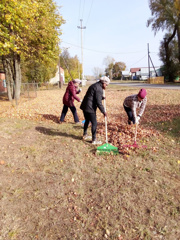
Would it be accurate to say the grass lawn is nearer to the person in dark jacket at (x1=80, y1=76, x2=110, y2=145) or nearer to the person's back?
the person in dark jacket at (x1=80, y1=76, x2=110, y2=145)

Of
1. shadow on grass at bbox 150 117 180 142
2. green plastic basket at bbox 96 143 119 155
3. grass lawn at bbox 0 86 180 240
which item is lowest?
grass lawn at bbox 0 86 180 240

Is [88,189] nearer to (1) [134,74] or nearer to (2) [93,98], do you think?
(2) [93,98]

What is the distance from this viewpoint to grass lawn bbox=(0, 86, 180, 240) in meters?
2.58

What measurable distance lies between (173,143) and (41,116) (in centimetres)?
592

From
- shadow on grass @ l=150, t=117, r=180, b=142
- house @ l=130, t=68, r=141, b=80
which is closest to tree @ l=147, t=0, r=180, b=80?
shadow on grass @ l=150, t=117, r=180, b=142

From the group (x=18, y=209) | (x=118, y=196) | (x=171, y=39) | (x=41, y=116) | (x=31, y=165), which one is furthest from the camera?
(x=171, y=39)

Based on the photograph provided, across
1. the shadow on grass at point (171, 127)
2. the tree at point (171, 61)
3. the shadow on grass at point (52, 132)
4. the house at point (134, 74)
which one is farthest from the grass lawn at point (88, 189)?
the house at point (134, 74)

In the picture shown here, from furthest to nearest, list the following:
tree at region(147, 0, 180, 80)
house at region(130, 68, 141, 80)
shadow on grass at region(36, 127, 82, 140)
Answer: house at region(130, 68, 141, 80), tree at region(147, 0, 180, 80), shadow on grass at region(36, 127, 82, 140)

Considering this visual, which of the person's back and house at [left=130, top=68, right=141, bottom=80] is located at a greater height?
house at [left=130, top=68, right=141, bottom=80]

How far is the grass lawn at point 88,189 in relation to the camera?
2.58 metres

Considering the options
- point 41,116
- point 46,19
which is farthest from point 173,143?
point 46,19

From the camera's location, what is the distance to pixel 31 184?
140 inches

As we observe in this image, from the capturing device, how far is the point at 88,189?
3.40 metres

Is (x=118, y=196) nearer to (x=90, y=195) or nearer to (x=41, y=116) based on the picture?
(x=90, y=195)
